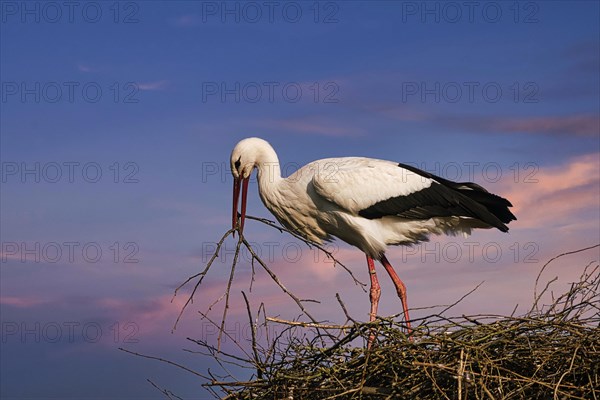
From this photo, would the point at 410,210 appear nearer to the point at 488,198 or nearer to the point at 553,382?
the point at 488,198

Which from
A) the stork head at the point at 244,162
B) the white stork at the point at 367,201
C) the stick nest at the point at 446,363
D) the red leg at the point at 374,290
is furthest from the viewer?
the red leg at the point at 374,290

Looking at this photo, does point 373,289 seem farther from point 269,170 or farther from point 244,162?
point 244,162

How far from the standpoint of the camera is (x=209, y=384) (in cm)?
452

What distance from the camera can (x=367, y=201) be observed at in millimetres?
7324

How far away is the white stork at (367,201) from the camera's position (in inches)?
287

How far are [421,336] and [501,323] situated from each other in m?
0.44

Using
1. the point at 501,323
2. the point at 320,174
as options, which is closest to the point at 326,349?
the point at 501,323

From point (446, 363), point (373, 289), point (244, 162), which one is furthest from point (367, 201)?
point (446, 363)

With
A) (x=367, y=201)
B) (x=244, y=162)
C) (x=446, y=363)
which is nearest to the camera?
(x=446, y=363)

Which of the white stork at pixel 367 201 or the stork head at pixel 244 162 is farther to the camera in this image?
the stork head at pixel 244 162

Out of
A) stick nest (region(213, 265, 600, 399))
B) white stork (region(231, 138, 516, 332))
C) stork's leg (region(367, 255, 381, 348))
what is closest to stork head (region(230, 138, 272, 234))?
white stork (region(231, 138, 516, 332))

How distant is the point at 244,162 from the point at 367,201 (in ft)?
3.97

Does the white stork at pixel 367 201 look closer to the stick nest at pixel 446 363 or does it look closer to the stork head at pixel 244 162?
the stork head at pixel 244 162

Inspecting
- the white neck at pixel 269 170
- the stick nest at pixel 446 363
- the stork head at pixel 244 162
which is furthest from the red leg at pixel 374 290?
the stick nest at pixel 446 363
